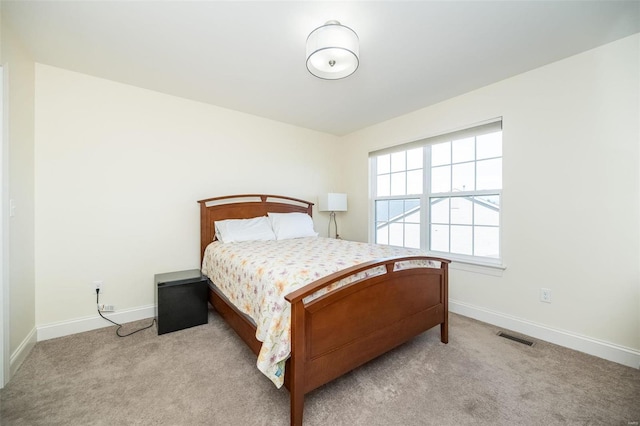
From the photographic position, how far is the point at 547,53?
210 cm

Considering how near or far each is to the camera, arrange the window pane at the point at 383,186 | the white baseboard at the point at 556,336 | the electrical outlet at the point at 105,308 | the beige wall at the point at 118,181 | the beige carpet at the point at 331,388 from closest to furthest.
→ 1. the beige carpet at the point at 331,388
2. the white baseboard at the point at 556,336
3. the beige wall at the point at 118,181
4. the electrical outlet at the point at 105,308
5. the window pane at the point at 383,186

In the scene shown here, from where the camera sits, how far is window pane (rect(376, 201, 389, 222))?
3801 millimetres

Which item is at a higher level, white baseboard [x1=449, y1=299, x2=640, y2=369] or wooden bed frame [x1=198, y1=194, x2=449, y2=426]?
wooden bed frame [x1=198, y1=194, x2=449, y2=426]

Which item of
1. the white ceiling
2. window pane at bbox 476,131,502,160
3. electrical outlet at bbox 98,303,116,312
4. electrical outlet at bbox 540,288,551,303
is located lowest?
electrical outlet at bbox 98,303,116,312

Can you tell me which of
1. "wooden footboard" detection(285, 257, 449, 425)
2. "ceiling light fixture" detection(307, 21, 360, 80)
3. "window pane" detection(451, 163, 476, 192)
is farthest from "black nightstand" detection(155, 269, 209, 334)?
"window pane" detection(451, 163, 476, 192)

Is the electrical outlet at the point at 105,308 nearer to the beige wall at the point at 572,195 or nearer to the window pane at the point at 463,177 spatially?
the beige wall at the point at 572,195

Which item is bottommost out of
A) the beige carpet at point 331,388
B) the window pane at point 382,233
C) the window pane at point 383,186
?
the beige carpet at point 331,388

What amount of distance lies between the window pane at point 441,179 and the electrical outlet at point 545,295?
4.28ft

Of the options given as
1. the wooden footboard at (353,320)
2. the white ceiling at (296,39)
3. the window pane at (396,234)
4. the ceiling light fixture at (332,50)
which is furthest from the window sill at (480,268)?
the ceiling light fixture at (332,50)

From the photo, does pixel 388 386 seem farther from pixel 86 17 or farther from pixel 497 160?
pixel 86 17

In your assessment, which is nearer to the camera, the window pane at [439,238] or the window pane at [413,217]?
the window pane at [439,238]

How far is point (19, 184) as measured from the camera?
6.40 ft

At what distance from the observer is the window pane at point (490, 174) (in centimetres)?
264

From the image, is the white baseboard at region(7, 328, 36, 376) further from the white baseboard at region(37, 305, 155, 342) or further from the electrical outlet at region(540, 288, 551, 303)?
the electrical outlet at region(540, 288, 551, 303)
